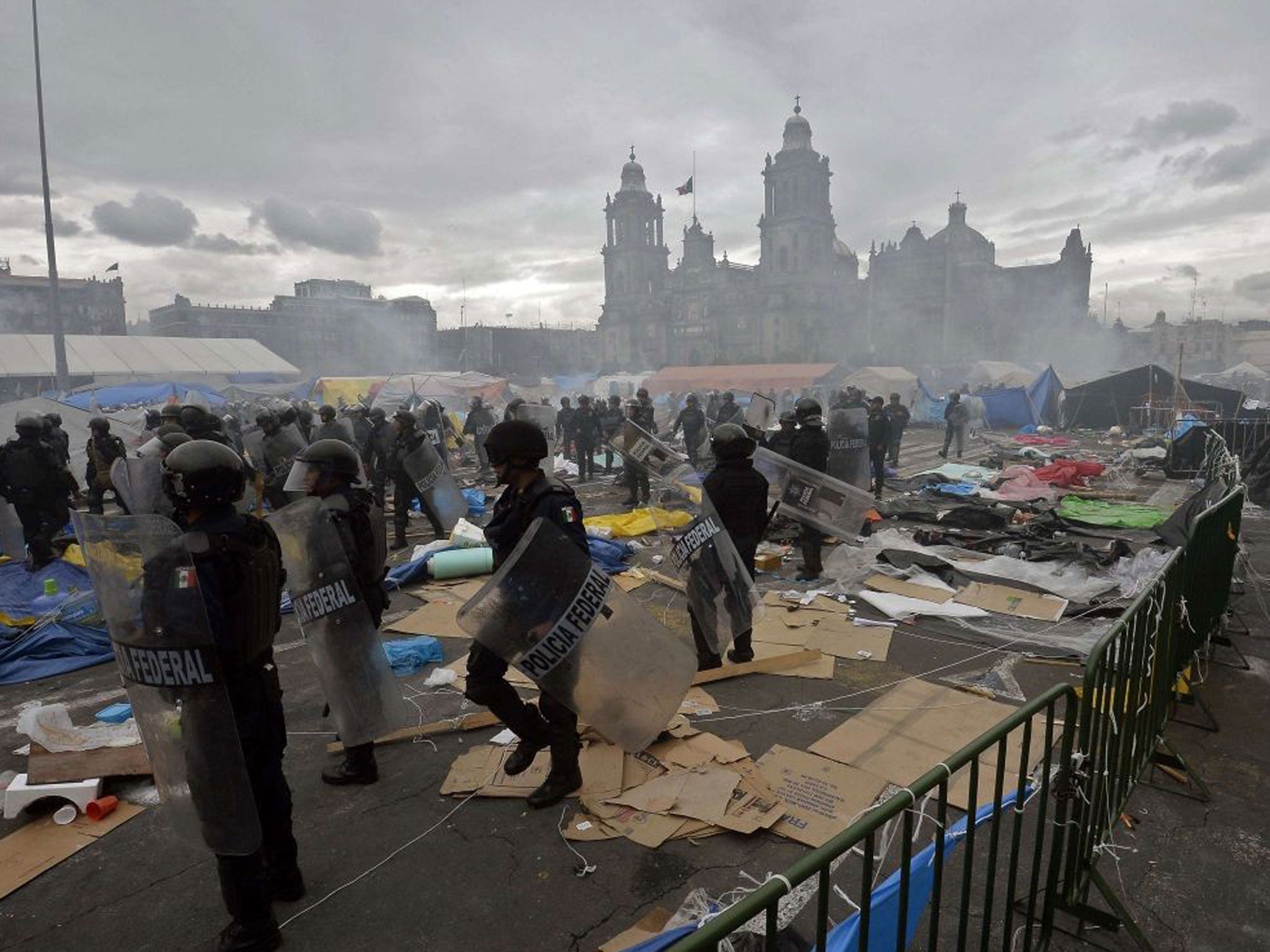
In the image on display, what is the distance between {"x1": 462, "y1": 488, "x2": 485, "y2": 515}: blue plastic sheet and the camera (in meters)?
11.0

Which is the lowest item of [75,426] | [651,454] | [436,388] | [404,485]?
[404,485]

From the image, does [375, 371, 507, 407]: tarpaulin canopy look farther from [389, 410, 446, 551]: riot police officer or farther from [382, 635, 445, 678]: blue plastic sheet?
[382, 635, 445, 678]: blue plastic sheet

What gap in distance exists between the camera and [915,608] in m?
6.30

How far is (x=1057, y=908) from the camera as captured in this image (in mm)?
2701

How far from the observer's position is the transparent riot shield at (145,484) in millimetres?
6441

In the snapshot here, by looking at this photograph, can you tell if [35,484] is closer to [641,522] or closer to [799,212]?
[641,522]

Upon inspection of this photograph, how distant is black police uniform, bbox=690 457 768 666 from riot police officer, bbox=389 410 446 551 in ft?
16.3

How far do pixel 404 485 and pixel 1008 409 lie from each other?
23.9 metres

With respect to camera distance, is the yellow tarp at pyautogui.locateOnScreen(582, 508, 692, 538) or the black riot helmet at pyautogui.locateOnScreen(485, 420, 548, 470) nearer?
the black riot helmet at pyautogui.locateOnScreen(485, 420, 548, 470)

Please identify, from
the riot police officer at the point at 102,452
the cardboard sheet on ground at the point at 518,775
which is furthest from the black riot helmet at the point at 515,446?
the riot police officer at the point at 102,452

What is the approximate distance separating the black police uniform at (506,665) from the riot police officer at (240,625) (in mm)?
859

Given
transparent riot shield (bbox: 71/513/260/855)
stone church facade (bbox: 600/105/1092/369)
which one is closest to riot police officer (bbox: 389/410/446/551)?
transparent riot shield (bbox: 71/513/260/855)

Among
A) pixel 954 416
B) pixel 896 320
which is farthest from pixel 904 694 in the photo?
pixel 896 320

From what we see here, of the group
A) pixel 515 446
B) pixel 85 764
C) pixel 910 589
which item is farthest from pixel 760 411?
pixel 85 764
